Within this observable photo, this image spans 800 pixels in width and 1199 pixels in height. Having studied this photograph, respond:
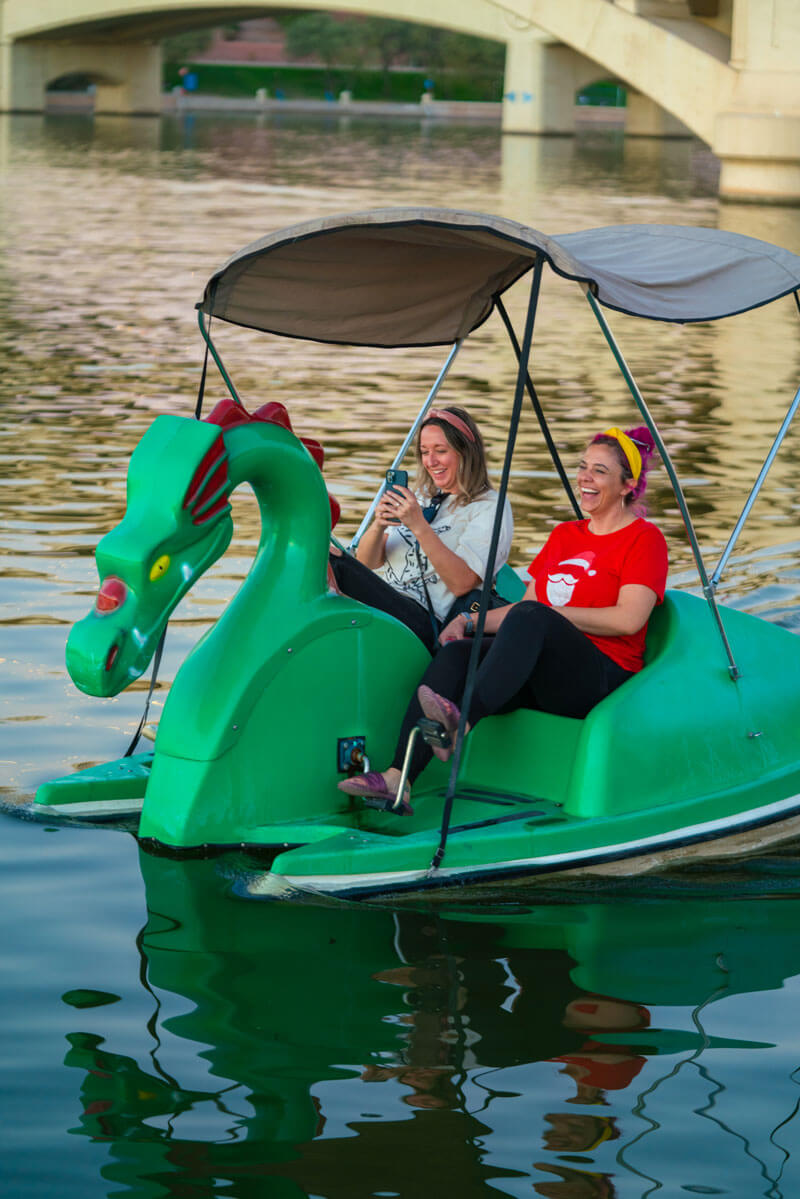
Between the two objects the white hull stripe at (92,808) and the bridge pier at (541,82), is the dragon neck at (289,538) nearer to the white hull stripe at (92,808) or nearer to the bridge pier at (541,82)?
the white hull stripe at (92,808)

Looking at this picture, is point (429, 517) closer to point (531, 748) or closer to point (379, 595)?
point (379, 595)

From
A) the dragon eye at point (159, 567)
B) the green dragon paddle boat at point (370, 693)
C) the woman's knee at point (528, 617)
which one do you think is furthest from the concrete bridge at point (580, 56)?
the dragon eye at point (159, 567)

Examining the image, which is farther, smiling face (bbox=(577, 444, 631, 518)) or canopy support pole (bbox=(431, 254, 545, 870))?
smiling face (bbox=(577, 444, 631, 518))

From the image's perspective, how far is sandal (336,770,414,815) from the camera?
5289 mm

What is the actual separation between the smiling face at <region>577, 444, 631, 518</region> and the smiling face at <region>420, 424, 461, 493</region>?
58cm

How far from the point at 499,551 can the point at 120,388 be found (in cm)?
898

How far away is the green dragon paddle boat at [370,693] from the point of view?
196 inches

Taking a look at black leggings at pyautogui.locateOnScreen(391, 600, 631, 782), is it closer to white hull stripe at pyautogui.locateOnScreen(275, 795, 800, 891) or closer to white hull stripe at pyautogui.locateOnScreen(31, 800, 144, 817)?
white hull stripe at pyautogui.locateOnScreen(275, 795, 800, 891)

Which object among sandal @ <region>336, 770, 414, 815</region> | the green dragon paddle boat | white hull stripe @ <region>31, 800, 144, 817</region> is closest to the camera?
the green dragon paddle boat

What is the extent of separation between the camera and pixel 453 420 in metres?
6.03

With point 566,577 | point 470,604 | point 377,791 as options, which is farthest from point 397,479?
point 377,791

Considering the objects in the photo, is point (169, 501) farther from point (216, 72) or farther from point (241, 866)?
point (216, 72)

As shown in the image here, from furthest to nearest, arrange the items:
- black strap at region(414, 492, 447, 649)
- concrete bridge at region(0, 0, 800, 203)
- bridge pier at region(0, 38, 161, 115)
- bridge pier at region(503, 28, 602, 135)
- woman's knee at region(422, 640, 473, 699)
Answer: bridge pier at region(0, 38, 161, 115)
bridge pier at region(503, 28, 602, 135)
concrete bridge at region(0, 0, 800, 203)
black strap at region(414, 492, 447, 649)
woman's knee at region(422, 640, 473, 699)

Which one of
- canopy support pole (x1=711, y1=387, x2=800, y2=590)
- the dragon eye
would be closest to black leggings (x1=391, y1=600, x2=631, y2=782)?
canopy support pole (x1=711, y1=387, x2=800, y2=590)
